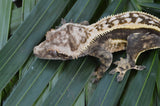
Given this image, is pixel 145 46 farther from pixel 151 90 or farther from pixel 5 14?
pixel 5 14

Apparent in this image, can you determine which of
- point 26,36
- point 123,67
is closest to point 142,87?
point 123,67

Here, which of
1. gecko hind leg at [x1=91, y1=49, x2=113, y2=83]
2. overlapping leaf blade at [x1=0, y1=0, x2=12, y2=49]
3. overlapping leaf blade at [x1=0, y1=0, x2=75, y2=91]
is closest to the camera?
overlapping leaf blade at [x1=0, y1=0, x2=75, y2=91]

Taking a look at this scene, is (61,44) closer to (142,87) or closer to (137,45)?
(137,45)

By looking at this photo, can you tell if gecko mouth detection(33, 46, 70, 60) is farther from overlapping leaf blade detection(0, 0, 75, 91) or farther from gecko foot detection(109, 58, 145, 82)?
gecko foot detection(109, 58, 145, 82)

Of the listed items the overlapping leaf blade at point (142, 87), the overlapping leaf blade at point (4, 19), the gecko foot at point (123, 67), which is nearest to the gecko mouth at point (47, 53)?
the overlapping leaf blade at point (4, 19)

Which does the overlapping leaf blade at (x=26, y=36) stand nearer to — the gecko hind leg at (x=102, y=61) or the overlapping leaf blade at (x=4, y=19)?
the overlapping leaf blade at (x=4, y=19)

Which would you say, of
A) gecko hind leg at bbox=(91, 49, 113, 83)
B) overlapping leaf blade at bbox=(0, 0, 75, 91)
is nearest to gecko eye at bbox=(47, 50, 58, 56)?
overlapping leaf blade at bbox=(0, 0, 75, 91)

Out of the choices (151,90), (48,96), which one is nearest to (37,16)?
(48,96)
